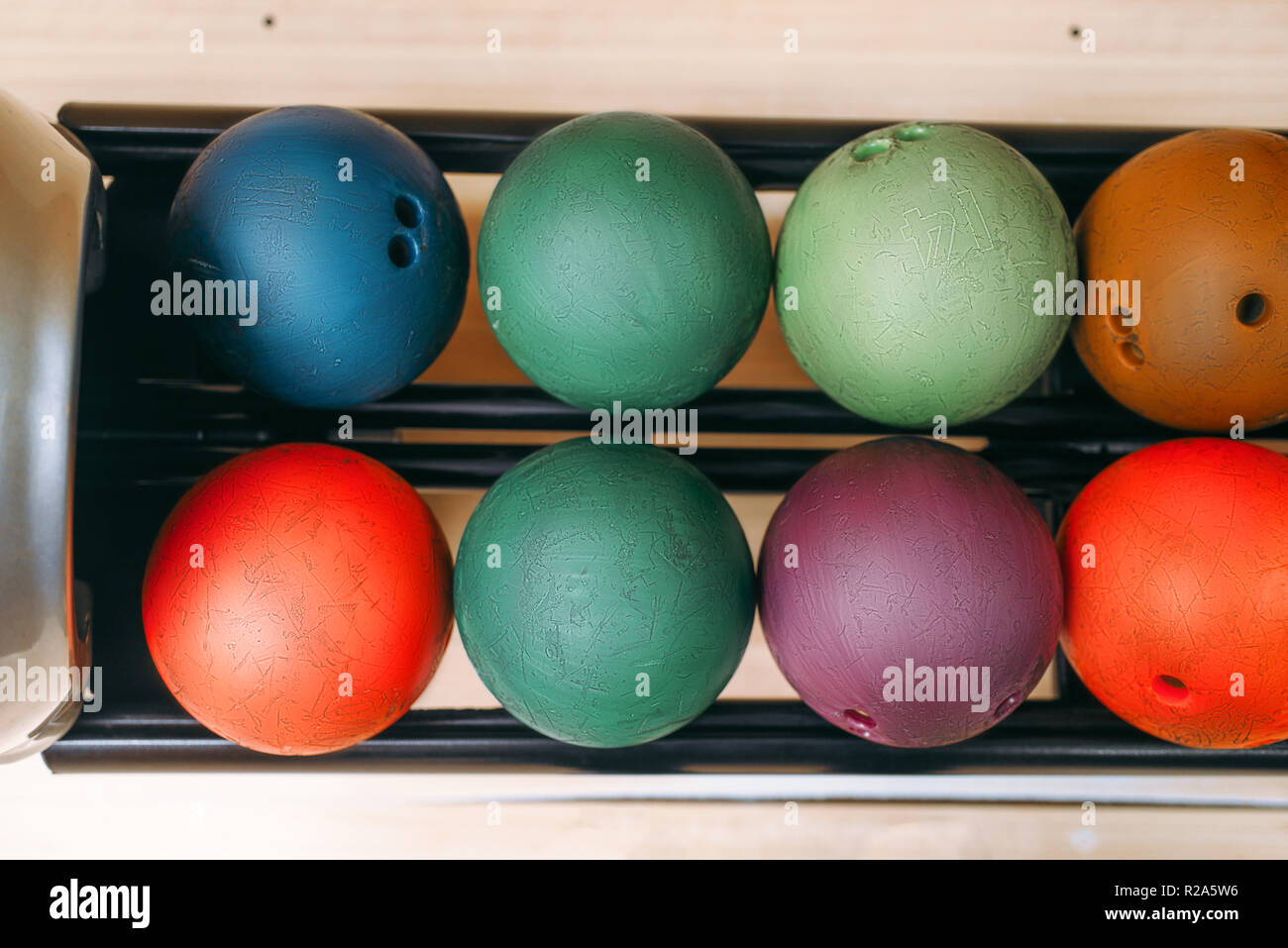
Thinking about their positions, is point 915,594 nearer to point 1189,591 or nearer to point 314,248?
point 1189,591

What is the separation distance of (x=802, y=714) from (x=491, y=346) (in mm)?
645

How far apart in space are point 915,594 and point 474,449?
581 mm

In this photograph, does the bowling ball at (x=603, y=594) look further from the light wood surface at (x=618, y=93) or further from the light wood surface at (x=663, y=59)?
the light wood surface at (x=663, y=59)

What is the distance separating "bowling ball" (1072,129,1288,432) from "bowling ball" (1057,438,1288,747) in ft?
0.23

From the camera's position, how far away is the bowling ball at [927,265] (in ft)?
2.38

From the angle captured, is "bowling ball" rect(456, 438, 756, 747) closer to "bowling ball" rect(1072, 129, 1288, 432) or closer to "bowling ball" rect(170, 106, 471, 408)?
"bowling ball" rect(170, 106, 471, 408)

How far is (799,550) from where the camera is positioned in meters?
0.79

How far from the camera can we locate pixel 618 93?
1.19m

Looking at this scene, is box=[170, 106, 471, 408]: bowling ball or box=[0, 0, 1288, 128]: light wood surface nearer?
box=[170, 106, 471, 408]: bowling ball

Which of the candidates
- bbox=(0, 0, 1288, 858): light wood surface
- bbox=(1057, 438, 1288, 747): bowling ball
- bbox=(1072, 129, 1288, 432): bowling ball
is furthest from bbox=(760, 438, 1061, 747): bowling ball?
→ bbox=(0, 0, 1288, 858): light wood surface

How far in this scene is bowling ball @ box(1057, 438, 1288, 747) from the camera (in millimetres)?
749

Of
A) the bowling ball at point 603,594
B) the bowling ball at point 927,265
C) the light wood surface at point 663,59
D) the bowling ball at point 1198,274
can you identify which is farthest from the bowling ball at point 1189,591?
the light wood surface at point 663,59

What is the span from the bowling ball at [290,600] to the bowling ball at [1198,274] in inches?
30.4
